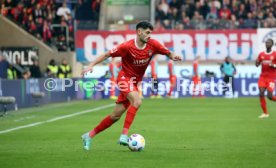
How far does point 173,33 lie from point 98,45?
3.99 m

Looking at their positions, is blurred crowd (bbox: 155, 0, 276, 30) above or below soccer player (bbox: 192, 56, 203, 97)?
above

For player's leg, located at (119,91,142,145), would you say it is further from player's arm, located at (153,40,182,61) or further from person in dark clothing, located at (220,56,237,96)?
person in dark clothing, located at (220,56,237,96)

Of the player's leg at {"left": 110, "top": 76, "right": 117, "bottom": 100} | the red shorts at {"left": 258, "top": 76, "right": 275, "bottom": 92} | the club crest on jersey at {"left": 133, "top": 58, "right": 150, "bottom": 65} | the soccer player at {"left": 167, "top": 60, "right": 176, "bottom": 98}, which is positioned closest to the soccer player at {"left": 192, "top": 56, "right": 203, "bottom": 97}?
the soccer player at {"left": 167, "top": 60, "right": 176, "bottom": 98}

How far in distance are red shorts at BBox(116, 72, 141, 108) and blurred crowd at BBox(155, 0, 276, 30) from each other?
91.4 ft

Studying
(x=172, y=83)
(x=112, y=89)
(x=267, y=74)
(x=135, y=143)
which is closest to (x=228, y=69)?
(x=172, y=83)

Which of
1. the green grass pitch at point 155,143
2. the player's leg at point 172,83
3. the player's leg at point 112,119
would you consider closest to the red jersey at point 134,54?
the player's leg at point 112,119

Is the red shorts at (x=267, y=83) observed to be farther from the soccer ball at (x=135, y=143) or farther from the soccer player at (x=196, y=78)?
the soccer player at (x=196, y=78)

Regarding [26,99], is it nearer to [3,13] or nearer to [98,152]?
[3,13]

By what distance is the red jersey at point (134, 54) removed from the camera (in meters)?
14.4

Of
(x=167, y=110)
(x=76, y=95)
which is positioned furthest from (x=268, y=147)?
(x=76, y=95)

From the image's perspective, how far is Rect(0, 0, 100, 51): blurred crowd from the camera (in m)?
42.0

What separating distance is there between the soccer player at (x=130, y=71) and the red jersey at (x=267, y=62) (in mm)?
11019

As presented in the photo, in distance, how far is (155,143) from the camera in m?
15.8

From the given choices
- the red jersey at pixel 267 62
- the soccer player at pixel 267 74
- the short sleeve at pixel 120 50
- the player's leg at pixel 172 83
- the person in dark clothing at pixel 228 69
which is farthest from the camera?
the player's leg at pixel 172 83
